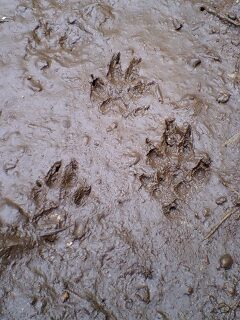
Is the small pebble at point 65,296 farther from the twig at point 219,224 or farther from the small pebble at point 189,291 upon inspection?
the twig at point 219,224

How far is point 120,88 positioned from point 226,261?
58.7 inches

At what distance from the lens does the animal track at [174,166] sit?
8.13 ft

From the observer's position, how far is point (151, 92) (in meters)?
2.88

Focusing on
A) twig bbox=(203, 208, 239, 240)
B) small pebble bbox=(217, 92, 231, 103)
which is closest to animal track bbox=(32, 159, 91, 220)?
twig bbox=(203, 208, 239, 240)

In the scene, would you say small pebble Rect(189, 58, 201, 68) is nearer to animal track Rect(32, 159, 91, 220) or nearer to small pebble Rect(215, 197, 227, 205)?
small pebble Rect(215, 197, 227, 205)

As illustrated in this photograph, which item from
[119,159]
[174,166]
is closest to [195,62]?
[174,166]

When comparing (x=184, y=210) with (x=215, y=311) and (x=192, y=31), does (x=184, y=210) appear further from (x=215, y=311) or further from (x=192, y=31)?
(x=192, y=31)

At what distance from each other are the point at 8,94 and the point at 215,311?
6.88 feet

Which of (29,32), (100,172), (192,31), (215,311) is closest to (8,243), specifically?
(100,172)

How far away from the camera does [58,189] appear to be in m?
2.44

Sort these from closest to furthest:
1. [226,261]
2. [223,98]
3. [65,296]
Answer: [65,296]
[226,261]
[223,98]

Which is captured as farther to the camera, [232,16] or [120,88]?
[232,16]

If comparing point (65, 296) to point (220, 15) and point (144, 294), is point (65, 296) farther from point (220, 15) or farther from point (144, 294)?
point (220, 15)

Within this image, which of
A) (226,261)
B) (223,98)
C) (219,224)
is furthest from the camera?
(223,98)
